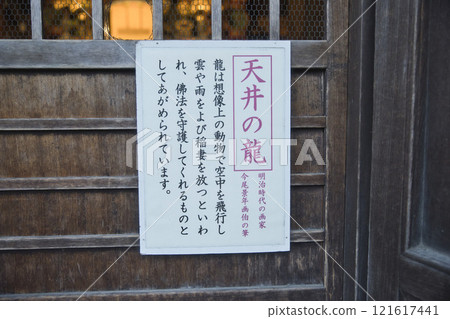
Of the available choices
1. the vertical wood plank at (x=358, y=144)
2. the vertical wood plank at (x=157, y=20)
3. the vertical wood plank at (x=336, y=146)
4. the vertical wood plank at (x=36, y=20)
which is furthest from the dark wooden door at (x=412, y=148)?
the vertical wood plank at (x=36, y=20)

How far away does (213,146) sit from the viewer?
2418mm

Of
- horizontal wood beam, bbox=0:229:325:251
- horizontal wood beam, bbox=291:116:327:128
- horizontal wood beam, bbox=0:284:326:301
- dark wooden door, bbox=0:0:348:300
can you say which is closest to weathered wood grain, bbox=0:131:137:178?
dark wooden door, bbox=0:0:348:300

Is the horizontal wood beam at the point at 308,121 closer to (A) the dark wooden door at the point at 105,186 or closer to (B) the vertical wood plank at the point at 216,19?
(A) the dark wooden door at the point at 105,186

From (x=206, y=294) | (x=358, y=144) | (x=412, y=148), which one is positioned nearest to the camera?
(x=412, y=148)

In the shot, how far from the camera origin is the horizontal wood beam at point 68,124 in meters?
2.36

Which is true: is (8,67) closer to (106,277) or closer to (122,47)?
(122,47)

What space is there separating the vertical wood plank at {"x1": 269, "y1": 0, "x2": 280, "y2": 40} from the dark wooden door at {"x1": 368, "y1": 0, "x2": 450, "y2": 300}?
0.65 meters

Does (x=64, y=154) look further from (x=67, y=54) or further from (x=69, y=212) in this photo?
(x=67, y=54)

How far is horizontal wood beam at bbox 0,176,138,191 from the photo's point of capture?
2.40 m

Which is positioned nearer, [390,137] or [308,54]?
[390,137]

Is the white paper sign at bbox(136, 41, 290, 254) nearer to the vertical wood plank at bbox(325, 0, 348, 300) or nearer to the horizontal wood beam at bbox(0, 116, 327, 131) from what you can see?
the horizontal wood beam at bbox(0, 116, 327, 131)

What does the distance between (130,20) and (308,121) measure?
144 centimetres

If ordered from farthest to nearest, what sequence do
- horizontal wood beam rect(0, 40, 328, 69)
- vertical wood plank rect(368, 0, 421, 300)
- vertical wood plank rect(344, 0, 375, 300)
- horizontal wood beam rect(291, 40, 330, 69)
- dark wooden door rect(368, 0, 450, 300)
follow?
horizontal wood beam rect(291, 40, 330, 69) < horizontal wood beam rect(0, 40, 328, 69) < vertical wood plank rect(344, 0, 375, 300) < vertical wood plank rect(368, 0, 421, 300) < dark wooden door rect(368, 0, 450, 300)

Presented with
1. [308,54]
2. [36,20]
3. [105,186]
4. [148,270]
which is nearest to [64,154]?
[105,186]
